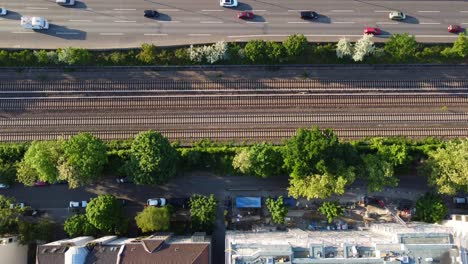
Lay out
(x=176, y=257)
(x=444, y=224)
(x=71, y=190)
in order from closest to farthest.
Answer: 1. (x=176, y=257)
2. (x=444, y=224)
3. (x=71, y=190)

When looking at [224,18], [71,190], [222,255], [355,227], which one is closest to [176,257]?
[222,255]

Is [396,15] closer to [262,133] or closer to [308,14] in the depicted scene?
[308,14]

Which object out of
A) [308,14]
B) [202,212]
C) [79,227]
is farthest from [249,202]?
[308,14]

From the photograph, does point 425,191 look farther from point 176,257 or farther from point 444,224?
point 176,257

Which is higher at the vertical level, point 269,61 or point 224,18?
point 224,18

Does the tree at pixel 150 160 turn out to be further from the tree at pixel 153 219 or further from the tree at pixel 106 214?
the tree at pixel 106 214

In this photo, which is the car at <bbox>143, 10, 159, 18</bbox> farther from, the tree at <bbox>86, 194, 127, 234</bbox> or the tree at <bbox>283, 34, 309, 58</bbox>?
the tree at <bbox>86, 194, 127, 234</bbox>

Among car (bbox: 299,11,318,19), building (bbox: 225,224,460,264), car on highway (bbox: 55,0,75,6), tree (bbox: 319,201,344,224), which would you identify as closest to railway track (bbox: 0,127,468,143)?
tree (bbox: 319,201,344,224)

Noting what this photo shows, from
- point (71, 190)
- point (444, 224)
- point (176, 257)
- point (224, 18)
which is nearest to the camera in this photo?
point (176, 257)
